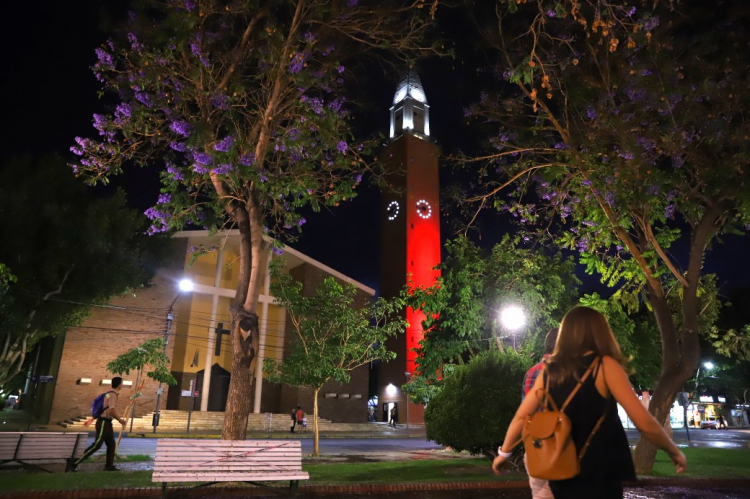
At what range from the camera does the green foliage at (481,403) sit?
1185 cm

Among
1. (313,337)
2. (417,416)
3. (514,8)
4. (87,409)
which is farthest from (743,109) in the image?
(417,416)

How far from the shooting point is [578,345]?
9.38 feet

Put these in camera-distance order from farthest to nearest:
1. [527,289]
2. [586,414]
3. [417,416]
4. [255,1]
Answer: [417,416], [527,289], [255,1], [586,414]

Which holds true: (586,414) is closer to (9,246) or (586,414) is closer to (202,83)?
(202,83)

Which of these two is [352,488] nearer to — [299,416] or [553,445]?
[553,445]

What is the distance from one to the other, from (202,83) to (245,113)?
0.93 metres

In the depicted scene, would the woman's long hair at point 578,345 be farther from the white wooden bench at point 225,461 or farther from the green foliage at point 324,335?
the green foliage at point 324,335

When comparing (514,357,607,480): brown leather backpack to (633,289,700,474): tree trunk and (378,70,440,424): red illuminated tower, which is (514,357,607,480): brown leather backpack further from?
(378,70,440,424): red illuminated tower

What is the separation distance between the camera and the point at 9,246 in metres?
23.1

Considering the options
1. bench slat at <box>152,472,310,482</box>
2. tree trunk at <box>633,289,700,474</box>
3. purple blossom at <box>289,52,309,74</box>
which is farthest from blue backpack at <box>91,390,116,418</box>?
tree trunk at <box>633,289,700,474</box>

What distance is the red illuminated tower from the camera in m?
47.7

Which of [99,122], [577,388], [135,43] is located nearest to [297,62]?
[135,43]

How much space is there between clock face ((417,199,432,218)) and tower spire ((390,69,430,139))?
7.39 meters

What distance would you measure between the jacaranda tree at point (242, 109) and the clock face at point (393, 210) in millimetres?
40165
